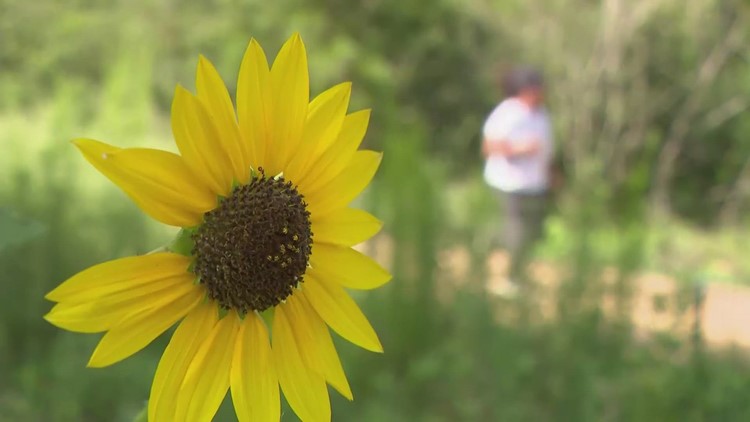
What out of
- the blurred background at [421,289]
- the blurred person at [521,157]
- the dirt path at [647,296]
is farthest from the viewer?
the blurred person at [521,157]

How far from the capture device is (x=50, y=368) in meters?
1.75

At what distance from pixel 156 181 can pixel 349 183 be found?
0.54 feet

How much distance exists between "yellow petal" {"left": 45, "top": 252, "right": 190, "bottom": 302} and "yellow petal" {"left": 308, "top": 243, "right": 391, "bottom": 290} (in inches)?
4.6

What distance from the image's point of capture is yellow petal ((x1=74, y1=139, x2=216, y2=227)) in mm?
562

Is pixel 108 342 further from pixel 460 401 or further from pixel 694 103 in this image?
pixel 694 103

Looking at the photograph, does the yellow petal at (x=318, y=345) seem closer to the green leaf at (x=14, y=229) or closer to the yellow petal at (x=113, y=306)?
the yellow petal at (x=113, y=306)

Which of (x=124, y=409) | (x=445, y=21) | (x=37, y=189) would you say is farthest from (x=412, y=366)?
(x=445, y=21)

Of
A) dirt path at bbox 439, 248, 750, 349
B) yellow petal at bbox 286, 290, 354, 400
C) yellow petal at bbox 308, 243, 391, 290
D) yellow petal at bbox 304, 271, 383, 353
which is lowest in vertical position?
yellow petal at bbox 286, 290, 354, 400

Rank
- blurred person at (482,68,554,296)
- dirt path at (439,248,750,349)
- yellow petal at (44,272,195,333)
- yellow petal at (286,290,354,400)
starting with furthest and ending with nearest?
blurred person at (482,68,554,296) < dirt path at (439,248,750,349) < yellow petal at (286,290,354,400) < yellow petal at (44,272,195,333)

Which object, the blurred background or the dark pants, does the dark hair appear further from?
the blurred background

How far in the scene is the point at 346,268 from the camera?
695mm

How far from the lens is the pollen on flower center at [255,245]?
65 cm

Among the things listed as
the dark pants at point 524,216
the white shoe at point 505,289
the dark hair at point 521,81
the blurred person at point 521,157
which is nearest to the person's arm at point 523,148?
the blurred person at point 521,157

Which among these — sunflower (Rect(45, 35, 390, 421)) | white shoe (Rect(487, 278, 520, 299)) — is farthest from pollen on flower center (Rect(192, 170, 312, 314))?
white shoe (Rect(487, 278, 520, 299))
